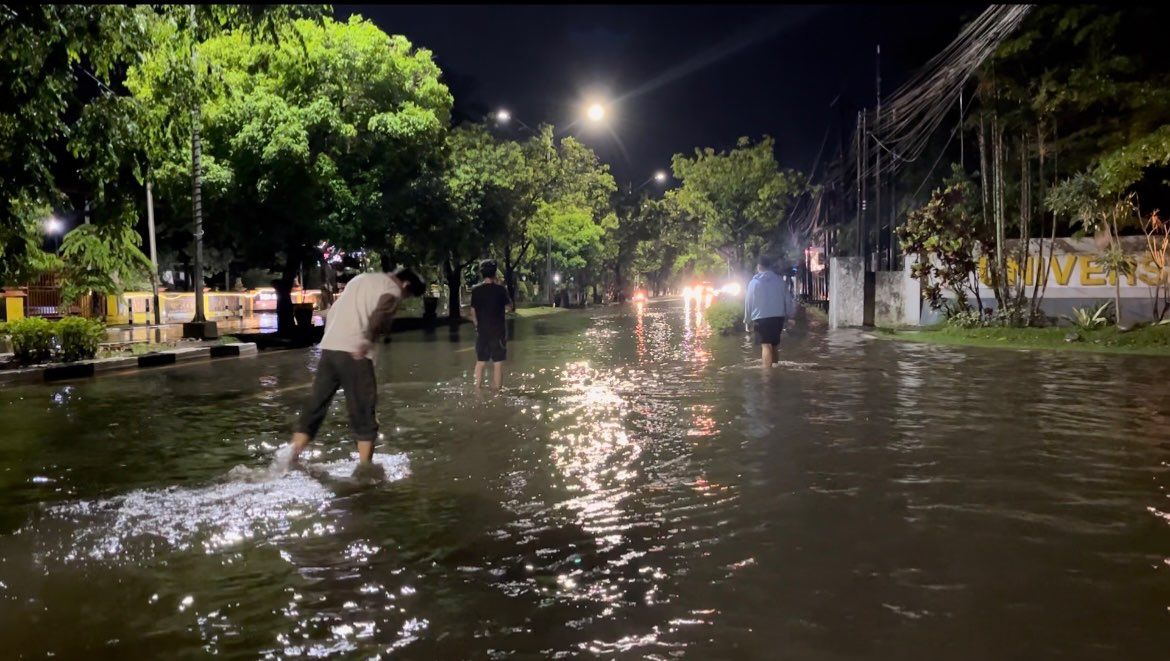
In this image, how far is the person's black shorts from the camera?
12530 mm

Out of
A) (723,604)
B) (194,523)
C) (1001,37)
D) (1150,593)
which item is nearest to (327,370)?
(194,523)

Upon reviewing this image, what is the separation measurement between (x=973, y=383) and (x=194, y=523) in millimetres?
11004

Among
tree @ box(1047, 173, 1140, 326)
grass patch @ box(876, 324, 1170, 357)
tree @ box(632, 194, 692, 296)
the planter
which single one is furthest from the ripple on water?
tree @ box(632, 194, 692, 296)

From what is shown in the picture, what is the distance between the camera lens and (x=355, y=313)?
731 cm

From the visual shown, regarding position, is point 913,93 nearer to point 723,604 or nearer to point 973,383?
point 973,383

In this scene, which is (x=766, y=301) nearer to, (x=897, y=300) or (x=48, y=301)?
(x=897, y=300)

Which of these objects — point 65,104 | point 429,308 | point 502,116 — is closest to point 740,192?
point 502,116

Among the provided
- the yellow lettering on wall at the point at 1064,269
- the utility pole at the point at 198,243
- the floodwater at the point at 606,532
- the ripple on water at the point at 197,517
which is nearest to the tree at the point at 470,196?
the utility pole at the point at 198,243

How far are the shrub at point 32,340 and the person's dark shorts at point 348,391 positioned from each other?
12601 millimetres

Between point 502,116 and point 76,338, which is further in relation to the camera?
point 502,116

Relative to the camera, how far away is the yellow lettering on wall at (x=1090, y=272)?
909 inches

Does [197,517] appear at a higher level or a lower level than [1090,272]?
lower

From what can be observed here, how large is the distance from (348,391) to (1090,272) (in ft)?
70.7

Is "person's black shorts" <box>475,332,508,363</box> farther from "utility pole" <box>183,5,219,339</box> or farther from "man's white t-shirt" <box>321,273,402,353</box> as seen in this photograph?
"utility pole" <box>183,5,219,339</box>
